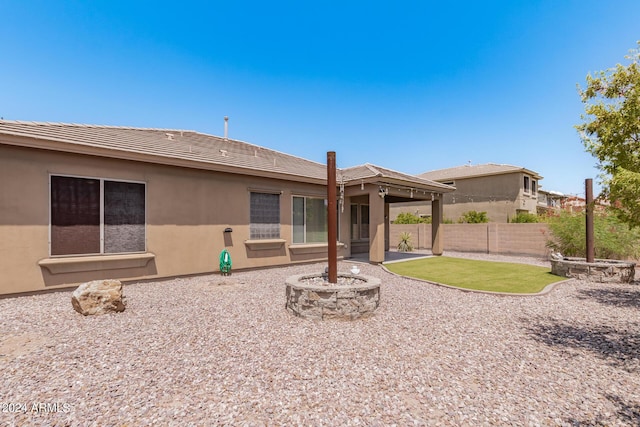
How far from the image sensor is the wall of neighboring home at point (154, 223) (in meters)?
6.78

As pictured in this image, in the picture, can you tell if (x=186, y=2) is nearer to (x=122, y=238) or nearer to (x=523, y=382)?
(x=122, y=238)

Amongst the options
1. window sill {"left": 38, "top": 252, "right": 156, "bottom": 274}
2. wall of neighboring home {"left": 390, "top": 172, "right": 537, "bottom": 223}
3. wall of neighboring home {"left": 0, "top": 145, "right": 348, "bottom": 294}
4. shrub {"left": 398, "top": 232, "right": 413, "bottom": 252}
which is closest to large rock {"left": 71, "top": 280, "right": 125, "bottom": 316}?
window sill {"left": 38, "top": 252, "right": 156, "bottom": 274}

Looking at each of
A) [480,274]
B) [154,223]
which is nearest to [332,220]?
[154,223]

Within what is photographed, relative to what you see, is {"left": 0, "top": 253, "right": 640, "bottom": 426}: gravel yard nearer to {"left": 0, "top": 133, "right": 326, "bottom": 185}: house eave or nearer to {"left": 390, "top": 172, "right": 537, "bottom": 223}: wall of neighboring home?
{"left": 0, "top": 133, "right": 326, "bottom": 185}: house eave

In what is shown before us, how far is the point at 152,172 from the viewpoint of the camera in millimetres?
8727

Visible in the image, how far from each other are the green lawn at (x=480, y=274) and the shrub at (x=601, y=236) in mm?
2906

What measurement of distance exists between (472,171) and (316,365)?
29.1 metres

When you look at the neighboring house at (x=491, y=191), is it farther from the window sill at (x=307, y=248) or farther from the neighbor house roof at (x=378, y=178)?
the window sill at (x=307, y=248)

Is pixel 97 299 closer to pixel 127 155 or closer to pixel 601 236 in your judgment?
pixel 127 155

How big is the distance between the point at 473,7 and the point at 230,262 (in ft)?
42.8

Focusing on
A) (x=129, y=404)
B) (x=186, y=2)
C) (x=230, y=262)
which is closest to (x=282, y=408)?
(x=129, y=404)

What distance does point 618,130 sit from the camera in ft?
16.3

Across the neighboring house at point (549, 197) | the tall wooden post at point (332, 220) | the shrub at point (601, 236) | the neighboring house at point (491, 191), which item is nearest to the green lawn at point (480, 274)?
the shrub at point (601, 236)

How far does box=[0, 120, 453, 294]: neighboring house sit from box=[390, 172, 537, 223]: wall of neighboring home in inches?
659
